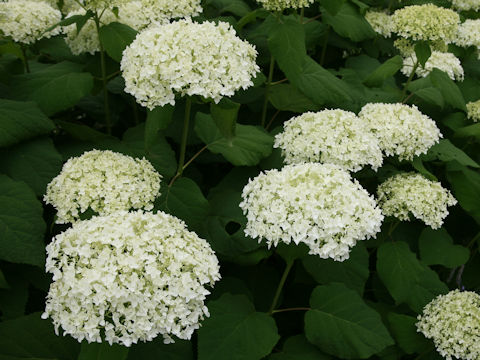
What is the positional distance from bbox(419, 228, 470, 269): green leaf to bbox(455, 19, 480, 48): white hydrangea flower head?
2003 mm

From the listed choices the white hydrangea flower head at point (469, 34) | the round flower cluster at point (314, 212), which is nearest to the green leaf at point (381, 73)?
the white hydrangea flower head at point (469, 34)

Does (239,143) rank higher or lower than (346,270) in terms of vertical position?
higher

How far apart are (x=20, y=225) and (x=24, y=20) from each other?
4.82 ft

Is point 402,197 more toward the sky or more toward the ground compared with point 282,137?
more toward the ground

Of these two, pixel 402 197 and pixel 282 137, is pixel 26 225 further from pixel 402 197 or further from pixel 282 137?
pixel 402 197

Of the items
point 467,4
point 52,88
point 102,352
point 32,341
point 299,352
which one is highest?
point 467,4

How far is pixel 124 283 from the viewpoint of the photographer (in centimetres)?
180

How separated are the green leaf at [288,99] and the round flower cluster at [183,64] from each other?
1056mm

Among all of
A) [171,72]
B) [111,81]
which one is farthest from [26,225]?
[111,81]

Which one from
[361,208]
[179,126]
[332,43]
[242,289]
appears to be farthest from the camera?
[332,43]

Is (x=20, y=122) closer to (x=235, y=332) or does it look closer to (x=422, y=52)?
(x=235, y=332)

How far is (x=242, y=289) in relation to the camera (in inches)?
110

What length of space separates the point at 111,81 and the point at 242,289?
1.80m

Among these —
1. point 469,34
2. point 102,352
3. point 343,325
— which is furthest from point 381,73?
point 102,352
